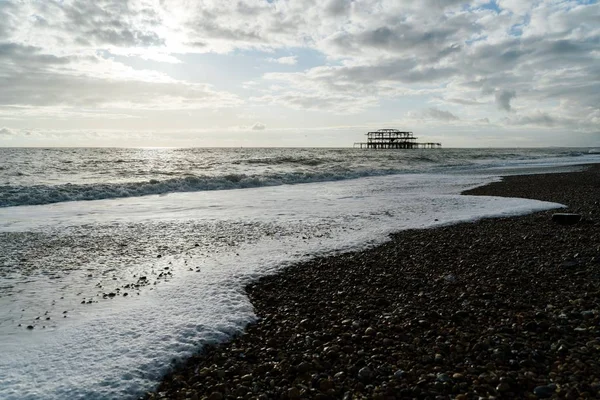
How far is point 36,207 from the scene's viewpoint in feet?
50.6

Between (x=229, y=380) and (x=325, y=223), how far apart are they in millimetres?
7810

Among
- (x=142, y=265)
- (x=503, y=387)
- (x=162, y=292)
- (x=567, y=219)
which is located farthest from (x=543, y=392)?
(x=567, y=219)

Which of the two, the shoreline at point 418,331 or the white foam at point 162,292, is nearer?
the shoreline at point 418,331

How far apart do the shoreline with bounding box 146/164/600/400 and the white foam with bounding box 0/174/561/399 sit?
38 cm

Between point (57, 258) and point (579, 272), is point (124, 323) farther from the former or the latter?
point (579, 272)

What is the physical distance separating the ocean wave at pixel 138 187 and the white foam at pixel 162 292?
249 cm

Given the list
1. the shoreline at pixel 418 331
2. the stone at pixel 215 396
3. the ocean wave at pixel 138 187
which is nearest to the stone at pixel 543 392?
the shoreline at pixel 418 331

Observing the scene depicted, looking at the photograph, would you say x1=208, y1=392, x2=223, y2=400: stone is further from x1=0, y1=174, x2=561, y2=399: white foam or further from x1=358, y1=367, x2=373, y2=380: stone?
x1=358, y1=367, x2=373, y2=380: stone

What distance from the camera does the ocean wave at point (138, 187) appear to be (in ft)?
55.3

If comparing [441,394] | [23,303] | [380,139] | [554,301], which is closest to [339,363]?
[441,394]

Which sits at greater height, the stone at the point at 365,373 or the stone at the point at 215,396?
the stone at the point at 365,373

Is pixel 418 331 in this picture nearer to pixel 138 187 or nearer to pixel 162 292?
pixel 162 292

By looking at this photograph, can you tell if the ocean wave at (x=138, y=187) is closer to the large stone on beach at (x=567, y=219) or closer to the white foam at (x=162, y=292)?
the white foam at (x=162, y=292)

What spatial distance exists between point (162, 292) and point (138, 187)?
16.4 m
